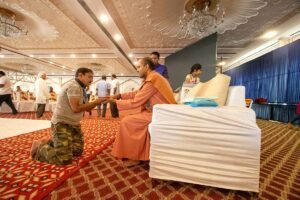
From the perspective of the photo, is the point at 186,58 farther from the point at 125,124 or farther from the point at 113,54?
the point at 125,124

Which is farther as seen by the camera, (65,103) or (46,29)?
(46,29)

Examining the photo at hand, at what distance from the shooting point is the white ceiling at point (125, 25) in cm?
423

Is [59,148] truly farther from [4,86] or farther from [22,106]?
[22,106]

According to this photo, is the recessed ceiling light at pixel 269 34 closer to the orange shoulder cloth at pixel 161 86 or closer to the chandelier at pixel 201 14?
the chandelier at pixel 201 14

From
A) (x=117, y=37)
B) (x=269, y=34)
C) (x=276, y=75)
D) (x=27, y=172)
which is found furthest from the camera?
(x=276, y=75)

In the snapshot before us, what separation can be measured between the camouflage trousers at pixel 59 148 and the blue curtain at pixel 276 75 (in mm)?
7249

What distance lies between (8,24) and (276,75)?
393 inches

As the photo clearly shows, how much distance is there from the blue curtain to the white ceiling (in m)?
1.09

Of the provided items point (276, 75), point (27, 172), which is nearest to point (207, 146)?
point (27, 172)

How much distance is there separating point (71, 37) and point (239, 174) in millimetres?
7331

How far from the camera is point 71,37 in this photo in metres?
6.61

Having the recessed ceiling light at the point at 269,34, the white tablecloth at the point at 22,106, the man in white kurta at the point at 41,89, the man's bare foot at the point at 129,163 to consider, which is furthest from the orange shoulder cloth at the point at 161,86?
the white tablecloth at the point at 22,106

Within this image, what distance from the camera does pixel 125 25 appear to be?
5543 millimetres

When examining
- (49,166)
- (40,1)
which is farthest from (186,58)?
(49,166)
